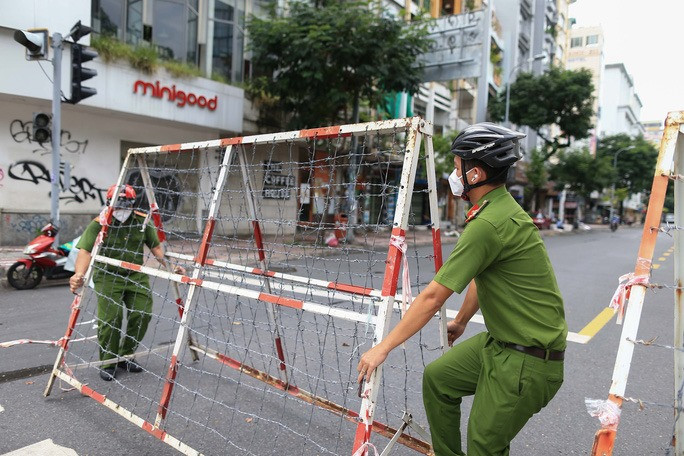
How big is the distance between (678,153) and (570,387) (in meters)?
2.62

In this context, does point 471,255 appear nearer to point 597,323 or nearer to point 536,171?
point 597,323

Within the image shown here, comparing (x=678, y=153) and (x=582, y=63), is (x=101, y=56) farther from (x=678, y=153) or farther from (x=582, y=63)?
(x=582, y=63)

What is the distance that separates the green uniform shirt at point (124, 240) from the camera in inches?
156

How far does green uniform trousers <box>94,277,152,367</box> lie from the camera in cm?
391

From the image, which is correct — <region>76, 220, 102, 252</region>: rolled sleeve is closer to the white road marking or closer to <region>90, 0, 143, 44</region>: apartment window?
the white road marking

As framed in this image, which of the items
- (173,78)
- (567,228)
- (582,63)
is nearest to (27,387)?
(173,78)

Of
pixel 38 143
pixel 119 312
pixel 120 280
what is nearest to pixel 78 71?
pixel 38 143

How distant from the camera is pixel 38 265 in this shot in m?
7.64

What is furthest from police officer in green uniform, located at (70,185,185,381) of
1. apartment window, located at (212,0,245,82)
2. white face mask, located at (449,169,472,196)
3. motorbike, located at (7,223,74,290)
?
apartment window, located at (212,0,245,82)

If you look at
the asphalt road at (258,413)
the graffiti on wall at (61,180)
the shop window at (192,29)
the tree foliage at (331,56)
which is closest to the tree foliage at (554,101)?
the tree foliage at (331,56)

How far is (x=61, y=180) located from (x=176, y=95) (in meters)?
3.68

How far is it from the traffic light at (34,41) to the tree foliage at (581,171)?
30850 mm

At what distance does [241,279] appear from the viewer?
3518mm

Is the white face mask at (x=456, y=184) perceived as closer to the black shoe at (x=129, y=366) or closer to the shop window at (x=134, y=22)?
the black shoe at (x=129, y=366)
